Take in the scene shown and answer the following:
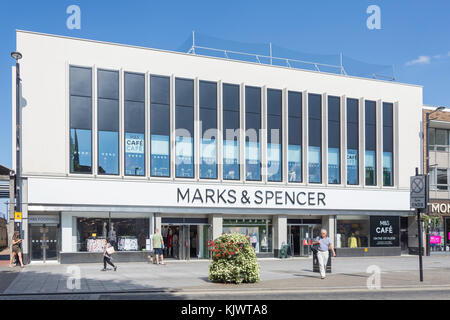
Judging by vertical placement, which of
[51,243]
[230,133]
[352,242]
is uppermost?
[230,133]

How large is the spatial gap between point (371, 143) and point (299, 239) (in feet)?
26.7

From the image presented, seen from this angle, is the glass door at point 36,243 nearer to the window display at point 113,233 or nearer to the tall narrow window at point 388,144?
the window display at point 113,233

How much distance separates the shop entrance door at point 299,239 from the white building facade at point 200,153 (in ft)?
0.28

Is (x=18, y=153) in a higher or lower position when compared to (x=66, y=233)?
higher

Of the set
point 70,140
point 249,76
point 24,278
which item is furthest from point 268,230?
point 24,278

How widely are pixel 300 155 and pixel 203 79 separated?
775 cm

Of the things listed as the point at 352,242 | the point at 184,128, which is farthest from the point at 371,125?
the point at 184,128

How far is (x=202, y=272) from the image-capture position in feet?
68.0

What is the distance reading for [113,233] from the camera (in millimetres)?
26844

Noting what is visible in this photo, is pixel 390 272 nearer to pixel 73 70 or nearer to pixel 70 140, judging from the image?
pixel 70 140

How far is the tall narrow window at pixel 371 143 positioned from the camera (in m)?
33.4
